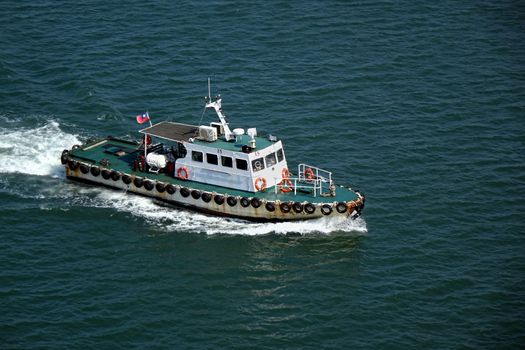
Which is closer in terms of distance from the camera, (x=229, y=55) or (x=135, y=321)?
(x=135, y=321)

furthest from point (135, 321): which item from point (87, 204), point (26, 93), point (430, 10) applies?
point (430, 10)

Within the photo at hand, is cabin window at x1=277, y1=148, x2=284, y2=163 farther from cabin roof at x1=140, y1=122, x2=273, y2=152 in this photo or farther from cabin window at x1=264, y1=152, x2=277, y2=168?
cabin roof at x1=140, y1=122, x2=273, y2=152

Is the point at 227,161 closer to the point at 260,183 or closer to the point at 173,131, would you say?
the point at 260,183

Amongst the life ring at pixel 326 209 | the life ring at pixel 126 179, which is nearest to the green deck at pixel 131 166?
the life ring at pixel 326 209

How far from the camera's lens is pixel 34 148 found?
67625mm

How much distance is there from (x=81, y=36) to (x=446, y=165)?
34398mm

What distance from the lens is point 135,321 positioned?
49.8 meters

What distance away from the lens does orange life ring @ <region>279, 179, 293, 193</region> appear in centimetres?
5972

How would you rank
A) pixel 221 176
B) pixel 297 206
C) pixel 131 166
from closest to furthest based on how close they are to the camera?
pixel 297 206
pixel 221 176
pixel 131 166

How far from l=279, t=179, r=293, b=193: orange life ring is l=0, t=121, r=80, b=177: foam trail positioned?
1548 centimetres

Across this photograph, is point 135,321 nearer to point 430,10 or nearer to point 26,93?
point 26,93

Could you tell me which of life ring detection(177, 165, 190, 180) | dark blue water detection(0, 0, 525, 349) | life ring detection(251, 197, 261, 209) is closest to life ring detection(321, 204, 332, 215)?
Result: dark blue water detection(0, 0, 525, 349)

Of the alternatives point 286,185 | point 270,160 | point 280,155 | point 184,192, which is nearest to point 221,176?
point 184,192

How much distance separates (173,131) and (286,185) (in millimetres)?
8357
